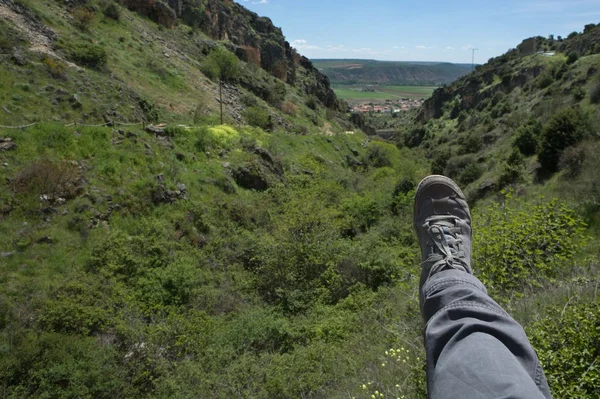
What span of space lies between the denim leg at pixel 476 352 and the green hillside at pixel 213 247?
1.07m

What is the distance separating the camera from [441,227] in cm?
311

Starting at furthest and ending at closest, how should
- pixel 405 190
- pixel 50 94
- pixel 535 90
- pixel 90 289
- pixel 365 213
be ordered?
pixel 535 90, pixel 405 190, pixel 365 213, pixel 50 94, pixel 90 289

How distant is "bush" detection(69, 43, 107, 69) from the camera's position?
54.6 feet

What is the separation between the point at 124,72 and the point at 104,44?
2737 mm

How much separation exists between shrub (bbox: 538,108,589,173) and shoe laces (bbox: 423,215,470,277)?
41.8ft

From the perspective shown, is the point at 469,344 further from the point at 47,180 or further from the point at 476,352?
the point at 47,180

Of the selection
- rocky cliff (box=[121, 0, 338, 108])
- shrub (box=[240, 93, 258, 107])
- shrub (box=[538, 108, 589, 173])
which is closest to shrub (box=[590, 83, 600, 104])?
shrub (box=[538, 108, 589, 173])

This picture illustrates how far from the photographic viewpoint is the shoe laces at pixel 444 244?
261 cm

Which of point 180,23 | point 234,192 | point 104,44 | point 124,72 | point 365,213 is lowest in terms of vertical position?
point 365,213

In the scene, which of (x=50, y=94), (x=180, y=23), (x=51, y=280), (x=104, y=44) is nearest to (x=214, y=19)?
(x=180, y=23)

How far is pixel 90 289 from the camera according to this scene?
7254mm

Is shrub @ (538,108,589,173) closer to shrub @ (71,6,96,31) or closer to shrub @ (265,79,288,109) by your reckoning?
shrub @ (265,79,288,109)

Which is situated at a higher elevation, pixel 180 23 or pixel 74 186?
pixel 180 23

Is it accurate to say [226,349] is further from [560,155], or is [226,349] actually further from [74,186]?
[560,155]
